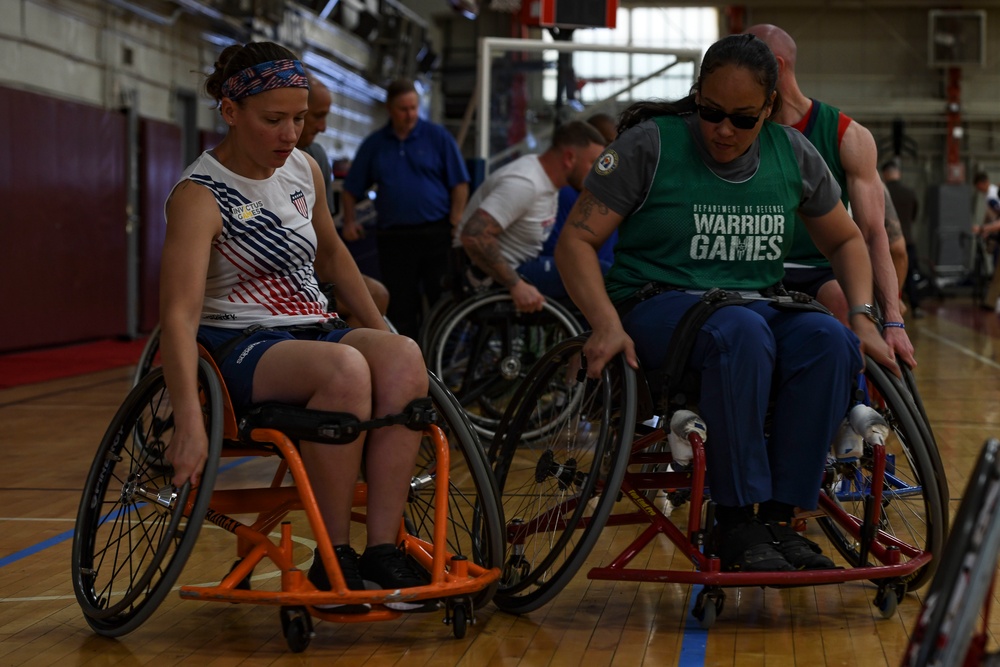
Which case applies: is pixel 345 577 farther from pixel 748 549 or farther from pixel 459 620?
pixel 748 549

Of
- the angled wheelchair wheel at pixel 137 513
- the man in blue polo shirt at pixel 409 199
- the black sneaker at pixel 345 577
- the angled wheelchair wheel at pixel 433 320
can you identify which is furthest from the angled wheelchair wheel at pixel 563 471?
the man in blue polo shirt at pixel 409 199

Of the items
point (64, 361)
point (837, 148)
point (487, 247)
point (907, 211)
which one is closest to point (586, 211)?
point (837, 148)

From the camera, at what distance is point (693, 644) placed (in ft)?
7.10

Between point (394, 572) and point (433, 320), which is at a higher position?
point (433, 320)

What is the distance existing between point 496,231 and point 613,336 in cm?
224

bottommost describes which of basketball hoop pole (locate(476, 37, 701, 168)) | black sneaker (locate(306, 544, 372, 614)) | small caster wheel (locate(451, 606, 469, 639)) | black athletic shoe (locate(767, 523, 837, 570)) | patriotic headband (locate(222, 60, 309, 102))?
small caster wheel (locate(451, 606, 469, 639))

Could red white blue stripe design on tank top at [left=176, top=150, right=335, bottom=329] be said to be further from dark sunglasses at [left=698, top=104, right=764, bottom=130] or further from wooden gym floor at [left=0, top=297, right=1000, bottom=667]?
dark sunglasses at [left=698, top=104, right=764, bottom=130]

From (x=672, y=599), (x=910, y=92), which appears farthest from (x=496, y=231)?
(x=910, y=92)

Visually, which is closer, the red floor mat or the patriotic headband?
the patriotic headband

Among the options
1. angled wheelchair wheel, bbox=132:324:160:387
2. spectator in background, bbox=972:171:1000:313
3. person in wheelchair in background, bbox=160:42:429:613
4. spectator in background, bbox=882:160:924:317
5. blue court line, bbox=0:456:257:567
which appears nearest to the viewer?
person in wheelchair in background, bbox=160:42:429:613

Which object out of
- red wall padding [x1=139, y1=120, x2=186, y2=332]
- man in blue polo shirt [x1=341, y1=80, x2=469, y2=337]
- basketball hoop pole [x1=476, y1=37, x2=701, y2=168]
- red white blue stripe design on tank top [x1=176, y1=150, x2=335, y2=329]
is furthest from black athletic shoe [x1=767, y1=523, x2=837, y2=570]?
red wall padding [x1=139, y1=120, x2=186, y2=332]

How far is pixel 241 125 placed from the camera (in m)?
2.28

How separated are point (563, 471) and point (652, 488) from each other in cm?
17

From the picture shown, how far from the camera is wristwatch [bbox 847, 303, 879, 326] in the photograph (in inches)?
94.2
